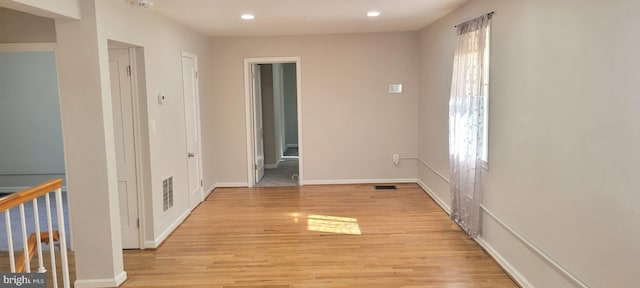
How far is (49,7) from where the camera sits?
2.77 metres

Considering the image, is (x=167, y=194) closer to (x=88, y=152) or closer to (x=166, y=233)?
(x=166, y=233)

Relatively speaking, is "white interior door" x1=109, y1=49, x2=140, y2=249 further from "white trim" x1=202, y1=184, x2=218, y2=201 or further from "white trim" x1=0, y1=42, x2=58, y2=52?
"white trim" x1=202, y1=184, x2=218, y2=201

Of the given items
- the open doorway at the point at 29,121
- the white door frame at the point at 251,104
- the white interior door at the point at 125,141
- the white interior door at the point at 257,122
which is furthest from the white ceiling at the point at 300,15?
the open doorway at the point at 29,121

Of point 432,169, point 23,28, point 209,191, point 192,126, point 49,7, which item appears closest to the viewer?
point 49,7

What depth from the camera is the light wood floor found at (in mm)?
3436

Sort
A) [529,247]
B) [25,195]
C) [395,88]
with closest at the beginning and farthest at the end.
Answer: [25,195], [529,247], [395,88]

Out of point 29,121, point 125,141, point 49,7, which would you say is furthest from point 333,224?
point 29,121

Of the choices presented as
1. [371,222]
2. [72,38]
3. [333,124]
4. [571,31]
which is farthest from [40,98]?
[571,31]

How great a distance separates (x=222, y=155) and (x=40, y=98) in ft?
9.57

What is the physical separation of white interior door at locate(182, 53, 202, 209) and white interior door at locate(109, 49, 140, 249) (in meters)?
1.20

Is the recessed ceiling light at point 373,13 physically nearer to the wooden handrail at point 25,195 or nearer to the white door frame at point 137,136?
the white door frame at point 137,136

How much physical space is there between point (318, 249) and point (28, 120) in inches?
213

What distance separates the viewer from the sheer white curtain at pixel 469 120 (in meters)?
3.85

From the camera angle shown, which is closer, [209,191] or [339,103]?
[209,191]
